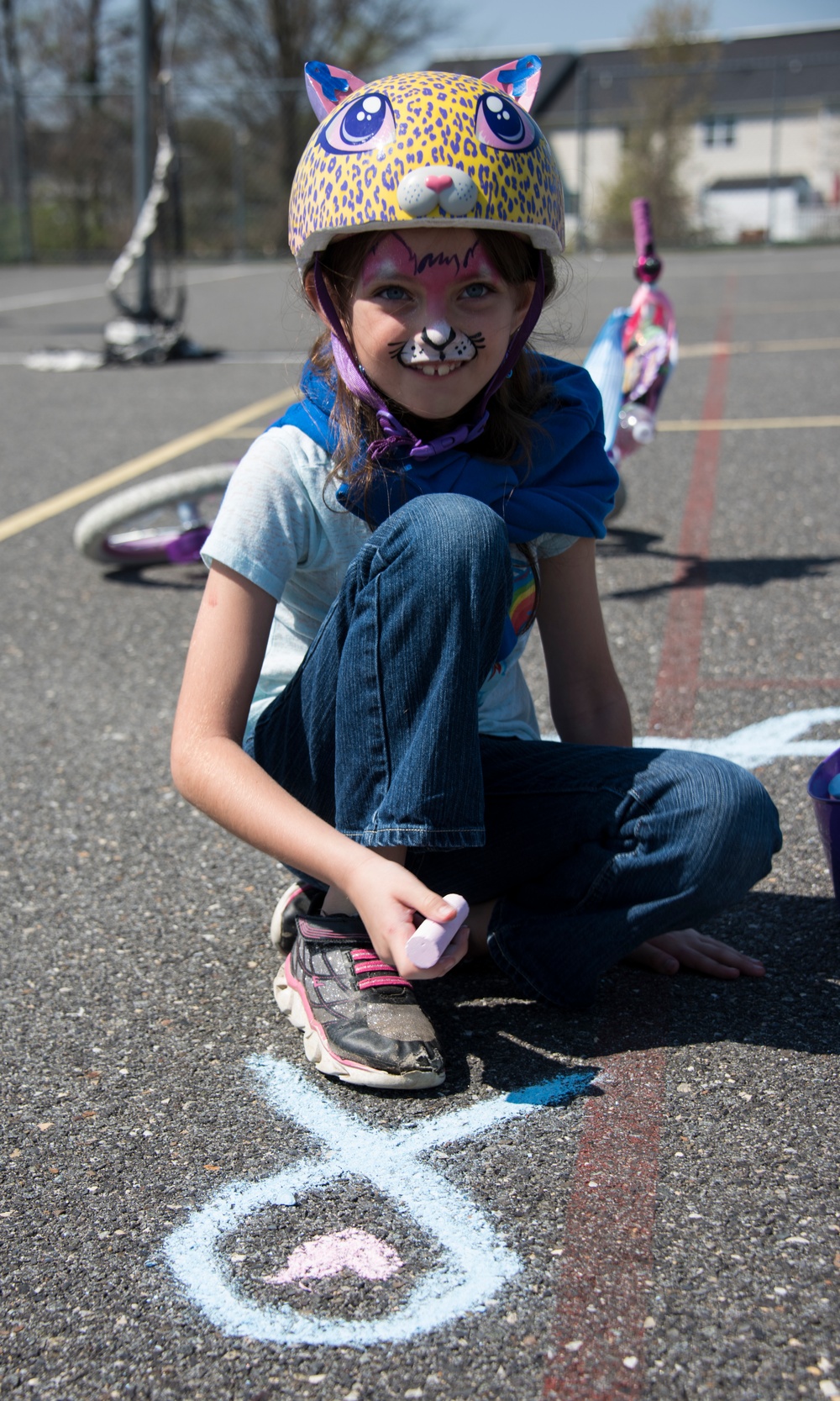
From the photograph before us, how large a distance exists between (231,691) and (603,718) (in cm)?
71

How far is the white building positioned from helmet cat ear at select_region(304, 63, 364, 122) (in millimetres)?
25645

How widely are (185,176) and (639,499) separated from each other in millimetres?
22803

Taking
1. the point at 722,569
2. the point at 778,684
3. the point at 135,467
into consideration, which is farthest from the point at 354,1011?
the point at 135,467

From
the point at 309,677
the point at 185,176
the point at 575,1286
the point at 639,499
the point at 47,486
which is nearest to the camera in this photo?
the point at 575,1286

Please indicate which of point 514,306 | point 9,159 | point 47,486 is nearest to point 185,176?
point 9,159

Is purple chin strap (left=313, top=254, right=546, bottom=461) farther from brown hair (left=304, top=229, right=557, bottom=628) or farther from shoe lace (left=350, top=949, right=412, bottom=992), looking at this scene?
shoe lace (left=350, top=949, right=412, bottom=992)

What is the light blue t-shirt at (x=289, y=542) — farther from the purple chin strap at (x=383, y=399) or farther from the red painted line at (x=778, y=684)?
the red painted line at (x=778, y=684)

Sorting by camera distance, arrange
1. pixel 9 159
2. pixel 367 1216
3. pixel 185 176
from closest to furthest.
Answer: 1. pixel 367 1216
2. pixel 9 159
3. pixel 185 176

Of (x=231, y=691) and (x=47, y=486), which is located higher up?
(x=231, y=691)

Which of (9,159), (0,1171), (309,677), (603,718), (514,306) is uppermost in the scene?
(9,159)

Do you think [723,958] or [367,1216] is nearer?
[367,1216]

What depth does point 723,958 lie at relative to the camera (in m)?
2.31

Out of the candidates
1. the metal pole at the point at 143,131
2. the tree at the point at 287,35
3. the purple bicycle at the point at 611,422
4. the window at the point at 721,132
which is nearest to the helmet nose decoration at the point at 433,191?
Result: the purple bicycle at the point at 611,422

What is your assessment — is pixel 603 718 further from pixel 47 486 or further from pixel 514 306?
pixel 47 486
